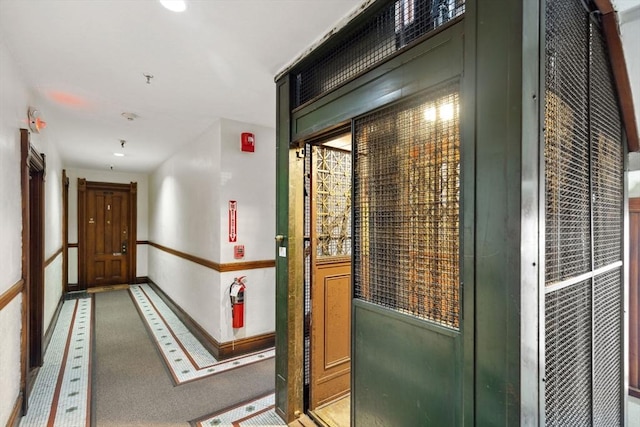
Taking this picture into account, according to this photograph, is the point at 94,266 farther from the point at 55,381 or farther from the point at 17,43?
the point at 17,43

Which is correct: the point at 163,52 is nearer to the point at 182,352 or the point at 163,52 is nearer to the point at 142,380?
the point at 142,380

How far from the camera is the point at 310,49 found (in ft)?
6.51

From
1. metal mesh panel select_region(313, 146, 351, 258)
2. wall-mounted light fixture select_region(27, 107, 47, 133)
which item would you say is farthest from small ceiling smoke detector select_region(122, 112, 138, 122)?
metal mesh panel select_region(313, 146, 351, 258)

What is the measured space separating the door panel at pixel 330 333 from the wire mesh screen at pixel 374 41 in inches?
51.3

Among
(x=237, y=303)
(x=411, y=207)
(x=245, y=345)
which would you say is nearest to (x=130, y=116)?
(x=237, y=303)

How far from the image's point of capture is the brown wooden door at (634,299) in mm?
2451

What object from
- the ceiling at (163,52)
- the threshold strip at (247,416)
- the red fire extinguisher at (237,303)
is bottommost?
the threshold strip at (247,416)

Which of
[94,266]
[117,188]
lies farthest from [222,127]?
[94,266]

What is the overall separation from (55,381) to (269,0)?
11.4ft

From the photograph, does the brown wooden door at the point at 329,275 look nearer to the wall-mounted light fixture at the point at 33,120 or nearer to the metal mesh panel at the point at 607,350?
the metal mesh panel at the point at 607,350

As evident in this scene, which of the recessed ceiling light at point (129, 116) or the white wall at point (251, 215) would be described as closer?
the recessed ceiling light at point (129, 116)

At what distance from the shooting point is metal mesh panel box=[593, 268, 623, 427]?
156 centimetres

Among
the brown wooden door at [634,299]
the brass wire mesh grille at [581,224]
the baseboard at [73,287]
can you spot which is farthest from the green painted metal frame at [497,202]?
the baseboard at [73,287]

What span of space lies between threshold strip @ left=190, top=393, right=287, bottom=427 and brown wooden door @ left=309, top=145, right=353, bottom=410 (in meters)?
0.32
